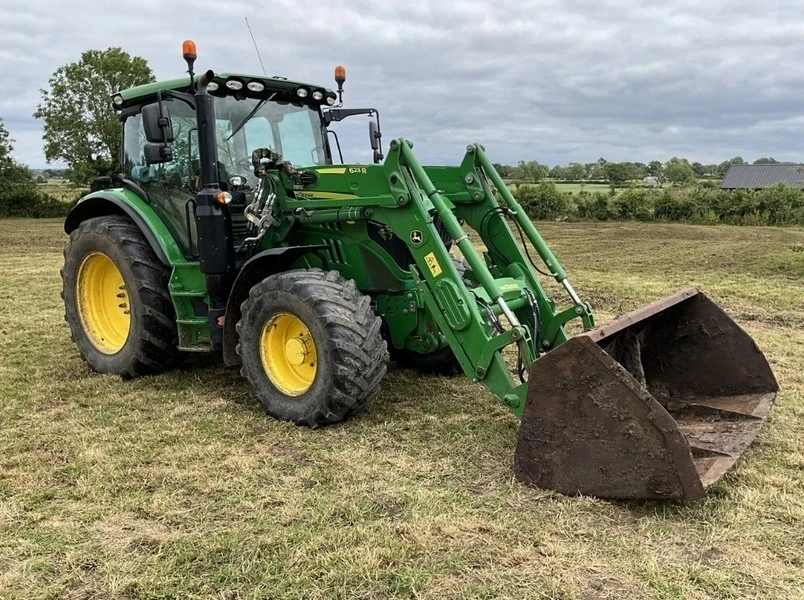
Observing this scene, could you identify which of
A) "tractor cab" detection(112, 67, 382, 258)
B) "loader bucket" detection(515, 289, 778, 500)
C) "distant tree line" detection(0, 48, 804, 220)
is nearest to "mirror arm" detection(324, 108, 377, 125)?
"tractor cab" detection(112, 67, 382, 258)

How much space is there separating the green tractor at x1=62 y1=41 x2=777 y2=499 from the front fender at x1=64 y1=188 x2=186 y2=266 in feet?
0.06

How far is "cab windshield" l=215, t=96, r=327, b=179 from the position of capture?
5.34 metres

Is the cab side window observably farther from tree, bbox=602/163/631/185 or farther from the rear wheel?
tree, bbox=602/163/631/185

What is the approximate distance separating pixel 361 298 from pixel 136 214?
233 centimetres

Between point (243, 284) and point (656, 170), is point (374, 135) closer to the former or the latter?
point (243, 284)

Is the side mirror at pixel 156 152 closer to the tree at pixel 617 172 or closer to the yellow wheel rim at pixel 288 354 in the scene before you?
the yellow wheel rim at pixel 288 354

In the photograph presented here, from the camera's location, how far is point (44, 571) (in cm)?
297

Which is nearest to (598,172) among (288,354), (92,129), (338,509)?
(92,129)

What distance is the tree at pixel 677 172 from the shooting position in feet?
130


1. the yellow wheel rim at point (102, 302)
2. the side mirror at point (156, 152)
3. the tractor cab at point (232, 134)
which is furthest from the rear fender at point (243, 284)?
the yellow wheel rim at point (102, 302)

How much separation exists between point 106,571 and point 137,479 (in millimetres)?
972

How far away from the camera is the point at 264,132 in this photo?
18.4ft

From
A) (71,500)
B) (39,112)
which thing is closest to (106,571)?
(71,500)

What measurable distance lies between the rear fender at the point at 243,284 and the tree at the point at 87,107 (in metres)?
36.9
